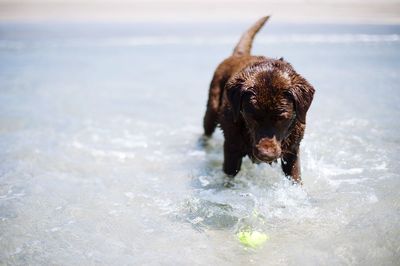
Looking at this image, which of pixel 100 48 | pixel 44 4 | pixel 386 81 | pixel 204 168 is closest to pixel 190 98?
pixel 204 168

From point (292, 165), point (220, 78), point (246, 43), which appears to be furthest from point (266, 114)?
point (246, 43)

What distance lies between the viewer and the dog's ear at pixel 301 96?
3.42 meters

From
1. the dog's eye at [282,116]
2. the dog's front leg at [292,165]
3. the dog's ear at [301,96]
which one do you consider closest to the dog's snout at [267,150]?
the dog's eye at [282,116]

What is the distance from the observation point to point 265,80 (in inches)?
136

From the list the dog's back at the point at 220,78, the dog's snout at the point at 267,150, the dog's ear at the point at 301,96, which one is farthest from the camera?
the dog's back at the point at 220,78

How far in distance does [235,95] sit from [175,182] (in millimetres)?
1604

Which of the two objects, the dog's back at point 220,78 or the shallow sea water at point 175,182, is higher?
the dog's back at point 220,78

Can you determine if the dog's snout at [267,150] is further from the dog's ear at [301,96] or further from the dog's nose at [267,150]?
the dog's ear at [301,96]

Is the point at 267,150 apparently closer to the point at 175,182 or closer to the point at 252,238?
the point at 252,238

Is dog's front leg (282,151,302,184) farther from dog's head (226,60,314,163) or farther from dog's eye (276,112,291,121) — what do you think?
dog's eye (276,112,291,121)

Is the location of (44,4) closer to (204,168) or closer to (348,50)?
(348,50)

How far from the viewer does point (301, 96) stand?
3482mm

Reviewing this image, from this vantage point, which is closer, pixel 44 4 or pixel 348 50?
pixel 348 50

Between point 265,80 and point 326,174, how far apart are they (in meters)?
1.89
